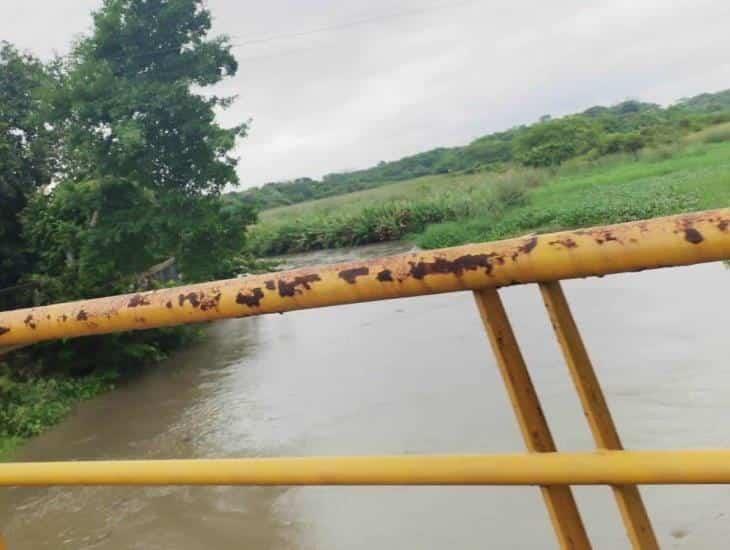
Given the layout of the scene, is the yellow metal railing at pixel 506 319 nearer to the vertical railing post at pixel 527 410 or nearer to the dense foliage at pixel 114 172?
the vertical railing post at pixel 527 410

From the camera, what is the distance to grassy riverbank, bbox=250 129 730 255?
774 cm

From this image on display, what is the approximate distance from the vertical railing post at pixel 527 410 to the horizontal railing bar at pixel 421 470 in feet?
0.10

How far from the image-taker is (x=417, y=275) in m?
0.64

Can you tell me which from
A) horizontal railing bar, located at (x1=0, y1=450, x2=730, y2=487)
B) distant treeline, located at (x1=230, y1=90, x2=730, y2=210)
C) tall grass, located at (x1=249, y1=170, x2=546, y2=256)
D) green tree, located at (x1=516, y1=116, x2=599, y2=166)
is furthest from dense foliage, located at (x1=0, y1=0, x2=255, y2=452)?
green tree, located at (x1=516, y1=116, x2=599, y2=166)

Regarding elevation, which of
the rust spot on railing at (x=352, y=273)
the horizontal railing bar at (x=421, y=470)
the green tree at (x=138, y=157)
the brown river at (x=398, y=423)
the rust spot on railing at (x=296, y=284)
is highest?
the green tree at (x=138, y=157)

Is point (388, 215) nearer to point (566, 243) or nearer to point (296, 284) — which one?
point (296, 284)

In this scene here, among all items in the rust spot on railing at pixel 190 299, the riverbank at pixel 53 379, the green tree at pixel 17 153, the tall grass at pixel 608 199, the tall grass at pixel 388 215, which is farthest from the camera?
the tall grass at pixel 388 215

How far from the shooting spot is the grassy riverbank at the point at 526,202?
7.74 meters

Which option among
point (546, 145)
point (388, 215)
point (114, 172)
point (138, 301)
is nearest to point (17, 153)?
point (114, 172)

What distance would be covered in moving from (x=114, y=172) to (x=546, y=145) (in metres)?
11.3

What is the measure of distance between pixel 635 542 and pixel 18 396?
22.5 ft

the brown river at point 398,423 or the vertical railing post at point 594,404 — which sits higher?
the vertical railing post at point 594,404

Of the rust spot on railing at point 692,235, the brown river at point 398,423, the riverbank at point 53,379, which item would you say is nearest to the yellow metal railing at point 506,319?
the rust spot on railing at point 692,235

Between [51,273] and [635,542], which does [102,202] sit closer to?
[51,273]
